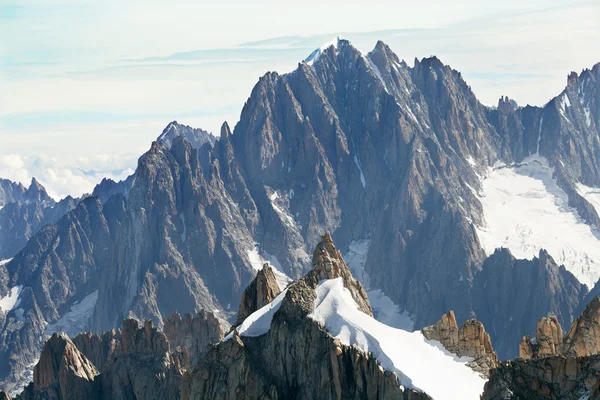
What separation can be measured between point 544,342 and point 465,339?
12.3 meters

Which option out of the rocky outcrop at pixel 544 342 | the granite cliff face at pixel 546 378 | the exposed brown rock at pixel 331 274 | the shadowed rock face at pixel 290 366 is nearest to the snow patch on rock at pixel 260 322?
the shadowed rock face at pixel 290 366

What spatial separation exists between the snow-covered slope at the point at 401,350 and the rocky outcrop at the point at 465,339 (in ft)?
5.67

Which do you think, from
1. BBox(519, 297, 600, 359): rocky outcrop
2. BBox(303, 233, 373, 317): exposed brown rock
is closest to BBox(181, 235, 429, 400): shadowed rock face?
BBox(303, 233, 373, 317): exposed brown rock

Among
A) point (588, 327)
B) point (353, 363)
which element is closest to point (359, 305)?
point (353, 363)

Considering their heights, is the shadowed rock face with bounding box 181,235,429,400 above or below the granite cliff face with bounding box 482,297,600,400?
below

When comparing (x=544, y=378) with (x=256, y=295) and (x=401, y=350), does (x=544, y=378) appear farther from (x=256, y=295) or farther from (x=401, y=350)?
(x=256, y=295)

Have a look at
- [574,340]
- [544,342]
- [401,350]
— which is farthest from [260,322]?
[574,340]

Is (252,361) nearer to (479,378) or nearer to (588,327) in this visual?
(479,378)

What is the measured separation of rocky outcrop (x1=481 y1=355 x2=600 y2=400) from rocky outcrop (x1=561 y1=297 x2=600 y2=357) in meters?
31.1

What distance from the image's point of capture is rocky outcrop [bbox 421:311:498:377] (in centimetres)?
15012

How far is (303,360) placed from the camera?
141 metres

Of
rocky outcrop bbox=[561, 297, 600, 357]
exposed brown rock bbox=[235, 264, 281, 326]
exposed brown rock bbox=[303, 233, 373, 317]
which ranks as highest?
exposed brown rock bbox=[303, 233, 373, 317]

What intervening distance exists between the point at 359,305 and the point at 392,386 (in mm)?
21237

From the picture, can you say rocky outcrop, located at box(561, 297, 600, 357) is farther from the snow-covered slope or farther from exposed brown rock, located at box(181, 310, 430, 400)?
exposed brown rock, located at box(181, 310, 430, 400)
